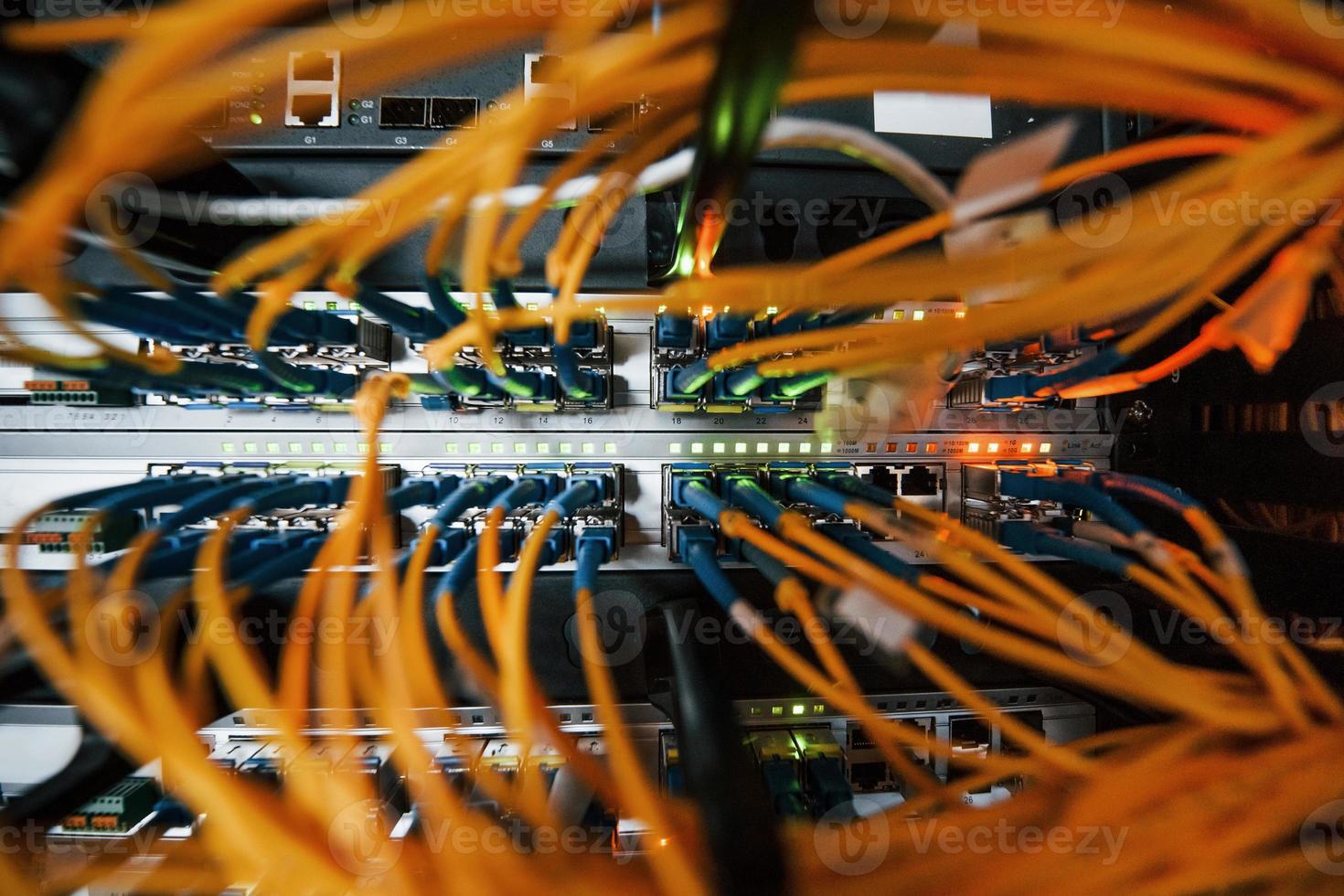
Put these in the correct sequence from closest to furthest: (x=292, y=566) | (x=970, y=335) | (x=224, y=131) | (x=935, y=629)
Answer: (x=970, y=335) → (x=292, y=566) → (x=224, y=131) → (x=935, y=629)

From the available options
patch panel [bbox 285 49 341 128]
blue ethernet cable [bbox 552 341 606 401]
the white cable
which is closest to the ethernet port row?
patch panel [bbox 285 49 341 128]

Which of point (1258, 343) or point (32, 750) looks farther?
point (32, 750)

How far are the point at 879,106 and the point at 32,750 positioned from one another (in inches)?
76.0

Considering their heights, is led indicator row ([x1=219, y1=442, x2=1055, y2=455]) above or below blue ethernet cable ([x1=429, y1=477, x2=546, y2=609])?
above

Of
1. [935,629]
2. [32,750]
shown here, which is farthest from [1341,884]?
[32,750]

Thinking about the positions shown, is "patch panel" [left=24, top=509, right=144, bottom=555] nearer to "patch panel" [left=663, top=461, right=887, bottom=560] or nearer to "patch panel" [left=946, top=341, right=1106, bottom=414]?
"patch panel" [left=663, top=461, right=887, bottom=560]

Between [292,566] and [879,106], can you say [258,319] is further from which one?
[879,106]

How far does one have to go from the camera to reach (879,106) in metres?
0.88

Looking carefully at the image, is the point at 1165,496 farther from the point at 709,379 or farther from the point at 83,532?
the point at 83,532

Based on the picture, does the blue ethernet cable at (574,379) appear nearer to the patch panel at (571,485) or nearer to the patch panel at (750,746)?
the patch panel at (571,485)

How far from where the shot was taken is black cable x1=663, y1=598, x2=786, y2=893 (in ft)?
1.18

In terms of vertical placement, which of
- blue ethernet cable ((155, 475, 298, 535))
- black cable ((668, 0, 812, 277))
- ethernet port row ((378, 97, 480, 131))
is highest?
ethernet port row ((378, 97, 480, 131))

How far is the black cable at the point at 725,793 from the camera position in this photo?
0.36m

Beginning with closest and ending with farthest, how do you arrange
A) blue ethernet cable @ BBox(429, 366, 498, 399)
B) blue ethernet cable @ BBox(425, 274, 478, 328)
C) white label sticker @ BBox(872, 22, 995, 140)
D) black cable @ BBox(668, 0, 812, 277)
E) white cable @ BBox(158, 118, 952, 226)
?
black cable @ BBox(668, 0, 812, 277), white cable @ BBox(158, 118, 952, 226), blue ethernet cable @ BBox(425, 274, 478, 328), blue ethernet cable @ BBox(429, 366, 498, 399), white label sticker @ BBox(872, 22, 995, 140)
